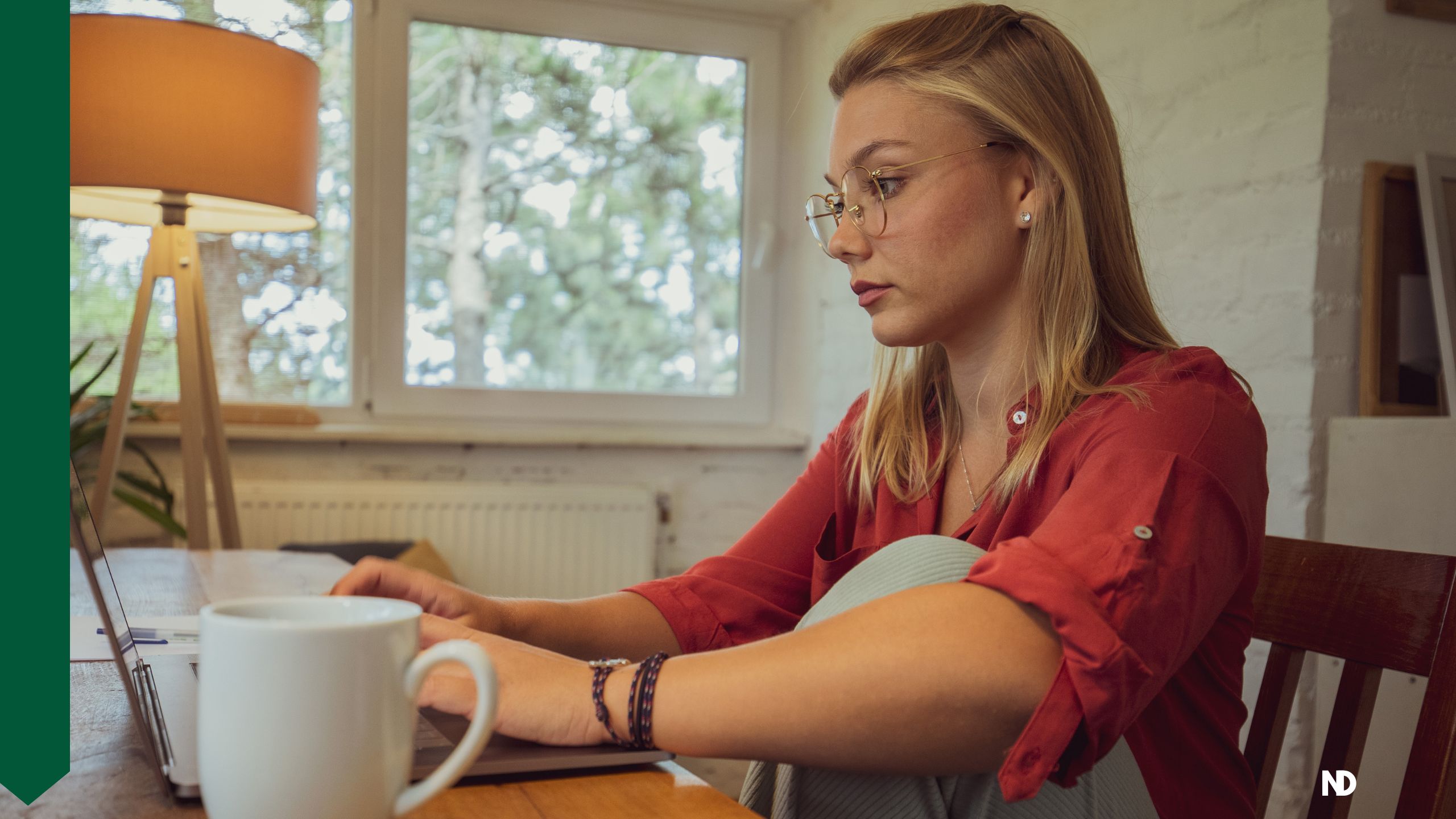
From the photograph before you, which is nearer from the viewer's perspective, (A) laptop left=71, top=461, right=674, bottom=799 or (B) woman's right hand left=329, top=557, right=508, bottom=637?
(A) laptop left=71, top=461, right=674, bottom=799

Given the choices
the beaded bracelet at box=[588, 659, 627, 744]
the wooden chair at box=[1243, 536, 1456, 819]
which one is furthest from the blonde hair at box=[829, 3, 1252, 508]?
the beaded bracelet at box=[588, 659, 627, 744]

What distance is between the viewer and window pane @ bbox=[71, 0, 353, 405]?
2.47m

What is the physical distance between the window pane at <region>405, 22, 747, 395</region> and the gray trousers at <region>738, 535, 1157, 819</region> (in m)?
2.24

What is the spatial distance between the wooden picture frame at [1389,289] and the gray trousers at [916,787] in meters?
1.09

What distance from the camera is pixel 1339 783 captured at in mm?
777

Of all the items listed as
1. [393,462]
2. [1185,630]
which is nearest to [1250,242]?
[1185,630]

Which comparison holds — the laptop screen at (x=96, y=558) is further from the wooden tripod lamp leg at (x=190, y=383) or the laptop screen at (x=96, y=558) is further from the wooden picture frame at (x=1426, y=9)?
the wooden picture frame at (x=1426, y=9)

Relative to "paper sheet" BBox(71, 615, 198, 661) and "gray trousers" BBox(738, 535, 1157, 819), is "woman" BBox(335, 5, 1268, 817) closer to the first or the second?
"gray trousers" BBox(738, 535, 1157, 819)

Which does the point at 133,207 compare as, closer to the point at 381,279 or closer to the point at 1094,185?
the point at 381,279

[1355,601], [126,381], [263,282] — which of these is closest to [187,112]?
[126,381]

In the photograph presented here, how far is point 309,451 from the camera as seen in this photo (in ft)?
8.38

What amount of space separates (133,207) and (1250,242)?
1.92 meters

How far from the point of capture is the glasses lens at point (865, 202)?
1060mm

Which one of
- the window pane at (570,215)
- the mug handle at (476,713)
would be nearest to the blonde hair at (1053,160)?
the mug handle at (476,713)
